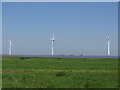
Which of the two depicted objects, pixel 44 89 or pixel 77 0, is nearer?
pixel 77 0

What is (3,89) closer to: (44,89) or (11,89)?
(11,89)

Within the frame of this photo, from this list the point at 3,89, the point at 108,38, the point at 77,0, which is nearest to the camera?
the point at 77,0

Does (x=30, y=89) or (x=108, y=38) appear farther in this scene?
(x=108, y=38)

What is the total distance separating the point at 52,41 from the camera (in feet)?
216

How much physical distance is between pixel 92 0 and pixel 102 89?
4943 millimetres

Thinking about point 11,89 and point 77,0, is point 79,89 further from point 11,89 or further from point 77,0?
point 77,0

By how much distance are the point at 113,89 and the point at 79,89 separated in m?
1.80

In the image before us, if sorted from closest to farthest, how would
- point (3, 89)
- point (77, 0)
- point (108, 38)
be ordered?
1. point (77, 0)
2. point (3, 89)
3. point (108, 38)

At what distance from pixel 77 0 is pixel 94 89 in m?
5.04

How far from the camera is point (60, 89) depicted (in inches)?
643

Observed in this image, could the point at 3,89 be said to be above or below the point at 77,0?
below

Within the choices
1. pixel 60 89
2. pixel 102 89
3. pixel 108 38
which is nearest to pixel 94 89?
pixel 102 89

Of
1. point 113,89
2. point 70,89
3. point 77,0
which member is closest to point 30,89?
point 70,89

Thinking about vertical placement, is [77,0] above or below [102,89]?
above
